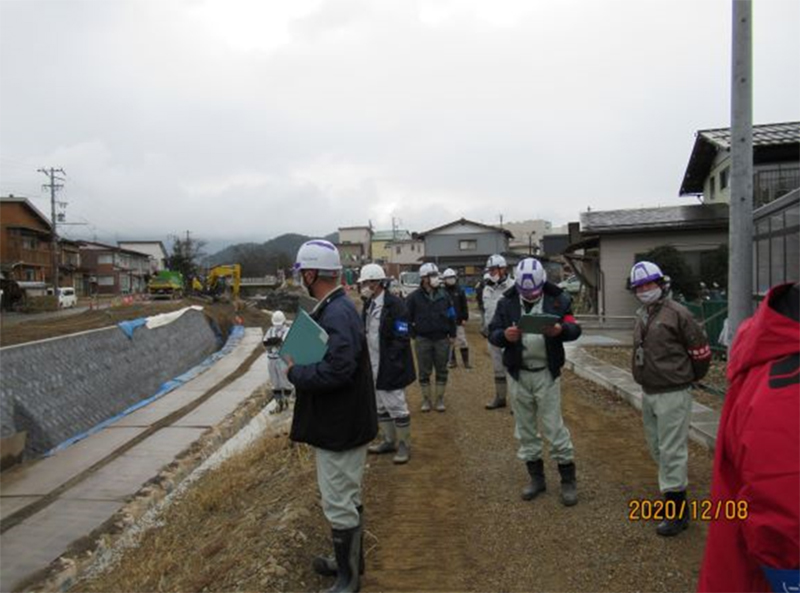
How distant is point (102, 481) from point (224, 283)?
37.9 meters

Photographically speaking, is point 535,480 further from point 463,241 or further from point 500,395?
point 463,241

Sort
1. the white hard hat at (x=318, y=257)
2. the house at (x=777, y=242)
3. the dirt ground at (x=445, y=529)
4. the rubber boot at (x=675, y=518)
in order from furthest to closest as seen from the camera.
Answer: the house at (x=777, y=242), the rubber boot at (x=675, y=518), the dirt ground at (x=445, y=529), the white hard hat at (x=318, y=257)

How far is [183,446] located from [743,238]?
28.8ft

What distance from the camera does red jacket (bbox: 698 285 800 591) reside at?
4.47 ft

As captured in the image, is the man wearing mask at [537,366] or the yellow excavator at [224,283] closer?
the man wearing mask at [537,366]

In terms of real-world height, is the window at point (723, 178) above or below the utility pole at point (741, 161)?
above

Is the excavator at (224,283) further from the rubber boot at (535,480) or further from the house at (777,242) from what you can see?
the rubber boot at (535,480)

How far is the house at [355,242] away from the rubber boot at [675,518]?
81774 mm

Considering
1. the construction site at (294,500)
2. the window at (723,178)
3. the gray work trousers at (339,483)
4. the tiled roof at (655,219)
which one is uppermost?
the window at (723,178)

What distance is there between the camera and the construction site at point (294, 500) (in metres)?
3.83

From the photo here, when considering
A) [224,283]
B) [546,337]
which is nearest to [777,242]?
[546,337]

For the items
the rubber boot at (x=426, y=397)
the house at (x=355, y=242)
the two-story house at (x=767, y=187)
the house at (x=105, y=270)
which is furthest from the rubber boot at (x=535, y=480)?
the house at (x=355, y=242)

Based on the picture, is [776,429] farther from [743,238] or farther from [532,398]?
[743,238]

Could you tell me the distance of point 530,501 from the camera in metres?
4.79
